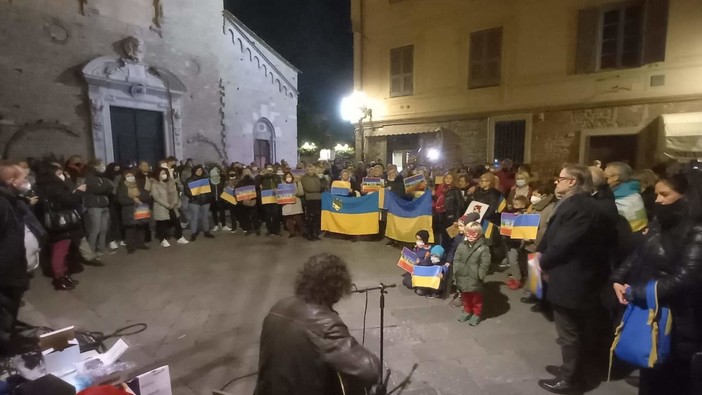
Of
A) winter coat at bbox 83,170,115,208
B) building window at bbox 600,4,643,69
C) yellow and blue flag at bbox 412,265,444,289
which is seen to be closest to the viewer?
yellow and blue flag at bbox 412,265,444,289

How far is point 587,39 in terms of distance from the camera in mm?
10797

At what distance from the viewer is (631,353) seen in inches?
109

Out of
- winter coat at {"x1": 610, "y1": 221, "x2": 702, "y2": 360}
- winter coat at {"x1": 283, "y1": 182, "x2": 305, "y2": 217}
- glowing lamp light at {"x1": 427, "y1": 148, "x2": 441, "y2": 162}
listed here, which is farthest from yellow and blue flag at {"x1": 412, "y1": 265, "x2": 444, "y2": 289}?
glowing lamp light at {"x1": 427, "y1": 148, "x2": 441, "y2": 162}

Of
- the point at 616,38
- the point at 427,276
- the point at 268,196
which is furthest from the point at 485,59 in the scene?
the point at 427,276

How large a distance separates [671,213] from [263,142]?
57.7 ft

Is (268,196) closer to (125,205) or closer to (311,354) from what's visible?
(125,205)

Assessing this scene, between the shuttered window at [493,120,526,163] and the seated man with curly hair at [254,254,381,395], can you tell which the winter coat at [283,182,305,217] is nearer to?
the shuttered window at [493,120,526,163]

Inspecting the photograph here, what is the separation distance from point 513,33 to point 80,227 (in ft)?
41.6

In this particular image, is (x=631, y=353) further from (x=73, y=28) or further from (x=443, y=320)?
(x=73, y=28)

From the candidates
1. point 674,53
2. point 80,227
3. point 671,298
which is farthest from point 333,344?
point 674,53

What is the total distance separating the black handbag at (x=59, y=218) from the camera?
6156 millimetres

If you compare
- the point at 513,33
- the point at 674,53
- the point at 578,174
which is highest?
the point at 513,33

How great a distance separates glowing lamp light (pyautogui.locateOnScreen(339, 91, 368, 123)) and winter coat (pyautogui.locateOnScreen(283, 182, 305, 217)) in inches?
265

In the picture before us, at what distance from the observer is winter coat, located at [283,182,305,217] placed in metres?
9.58
